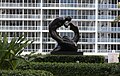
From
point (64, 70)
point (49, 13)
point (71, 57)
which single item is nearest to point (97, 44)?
point (49, 13)

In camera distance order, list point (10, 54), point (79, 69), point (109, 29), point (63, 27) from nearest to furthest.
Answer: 1. point (10, 54)
2. point (79, 69)
3. point (63, 27)
4. point (109, 29)

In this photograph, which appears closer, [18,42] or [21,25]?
[18,42]

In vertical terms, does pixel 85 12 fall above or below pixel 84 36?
above

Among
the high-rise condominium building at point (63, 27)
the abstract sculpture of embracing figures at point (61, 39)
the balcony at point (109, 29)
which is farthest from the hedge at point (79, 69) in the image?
the balcony at point (109, 29)

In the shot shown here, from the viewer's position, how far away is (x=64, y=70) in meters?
19.4

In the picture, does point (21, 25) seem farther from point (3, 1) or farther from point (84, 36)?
point (84, 36)

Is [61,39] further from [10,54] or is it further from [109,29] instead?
[109,29]

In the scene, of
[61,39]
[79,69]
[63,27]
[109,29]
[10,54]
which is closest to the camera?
[10,54]

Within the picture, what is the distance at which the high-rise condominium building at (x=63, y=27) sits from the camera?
6644 centimetres

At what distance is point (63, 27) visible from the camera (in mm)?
66812

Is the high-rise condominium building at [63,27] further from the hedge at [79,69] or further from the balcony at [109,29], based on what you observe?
the hedge at [79,69]

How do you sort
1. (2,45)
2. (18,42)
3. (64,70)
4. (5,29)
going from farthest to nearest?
1. (5,29)
2. (64,70)
3. (18,42)
4. (2,45)

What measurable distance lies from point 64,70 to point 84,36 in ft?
159

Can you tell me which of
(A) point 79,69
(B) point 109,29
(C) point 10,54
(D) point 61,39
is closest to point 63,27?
(B) point 109,29
